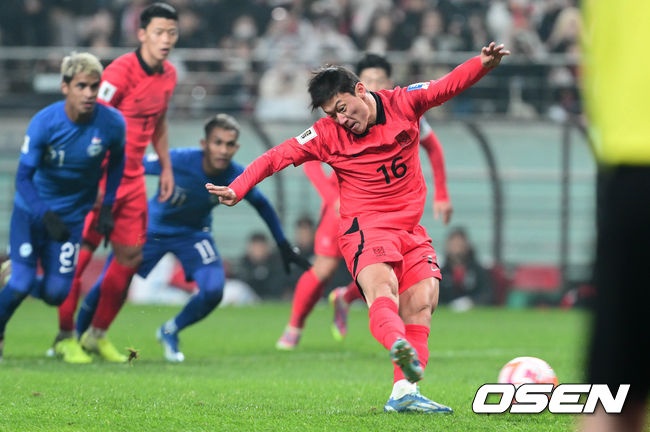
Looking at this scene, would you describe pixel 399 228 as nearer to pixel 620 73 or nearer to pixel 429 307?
pixel 429 307

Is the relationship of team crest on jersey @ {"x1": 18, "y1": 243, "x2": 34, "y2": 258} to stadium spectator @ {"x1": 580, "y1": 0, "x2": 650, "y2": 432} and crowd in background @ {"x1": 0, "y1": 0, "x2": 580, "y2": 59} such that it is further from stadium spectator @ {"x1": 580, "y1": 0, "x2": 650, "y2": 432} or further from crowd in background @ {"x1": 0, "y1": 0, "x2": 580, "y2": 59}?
crowd in background @ {"x1": 0, "y1": 0, "x2": 580, "y2": 59}

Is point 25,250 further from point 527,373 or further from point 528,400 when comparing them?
point 528,400

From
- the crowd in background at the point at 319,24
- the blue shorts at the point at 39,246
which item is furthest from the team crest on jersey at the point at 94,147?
the crowd in background at the point at 319,24

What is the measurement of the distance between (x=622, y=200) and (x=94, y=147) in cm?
596

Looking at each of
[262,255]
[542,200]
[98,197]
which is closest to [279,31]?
[262,255]

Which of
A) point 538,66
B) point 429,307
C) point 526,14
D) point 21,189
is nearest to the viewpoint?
point 429,307

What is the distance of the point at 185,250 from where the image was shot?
27.7 ft

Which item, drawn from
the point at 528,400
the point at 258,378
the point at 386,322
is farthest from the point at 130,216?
the point at 528,400

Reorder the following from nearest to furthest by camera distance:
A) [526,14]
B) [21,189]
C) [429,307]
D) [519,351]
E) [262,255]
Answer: [429,307] → [21,189] → [519,351] → [262,255] → [526,14]

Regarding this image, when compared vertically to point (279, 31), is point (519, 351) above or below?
below

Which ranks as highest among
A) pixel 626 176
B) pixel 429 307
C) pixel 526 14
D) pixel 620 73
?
pixel 526 14

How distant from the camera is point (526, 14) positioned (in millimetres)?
17797

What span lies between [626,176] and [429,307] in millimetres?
3280

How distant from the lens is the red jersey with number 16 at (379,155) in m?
5.60
